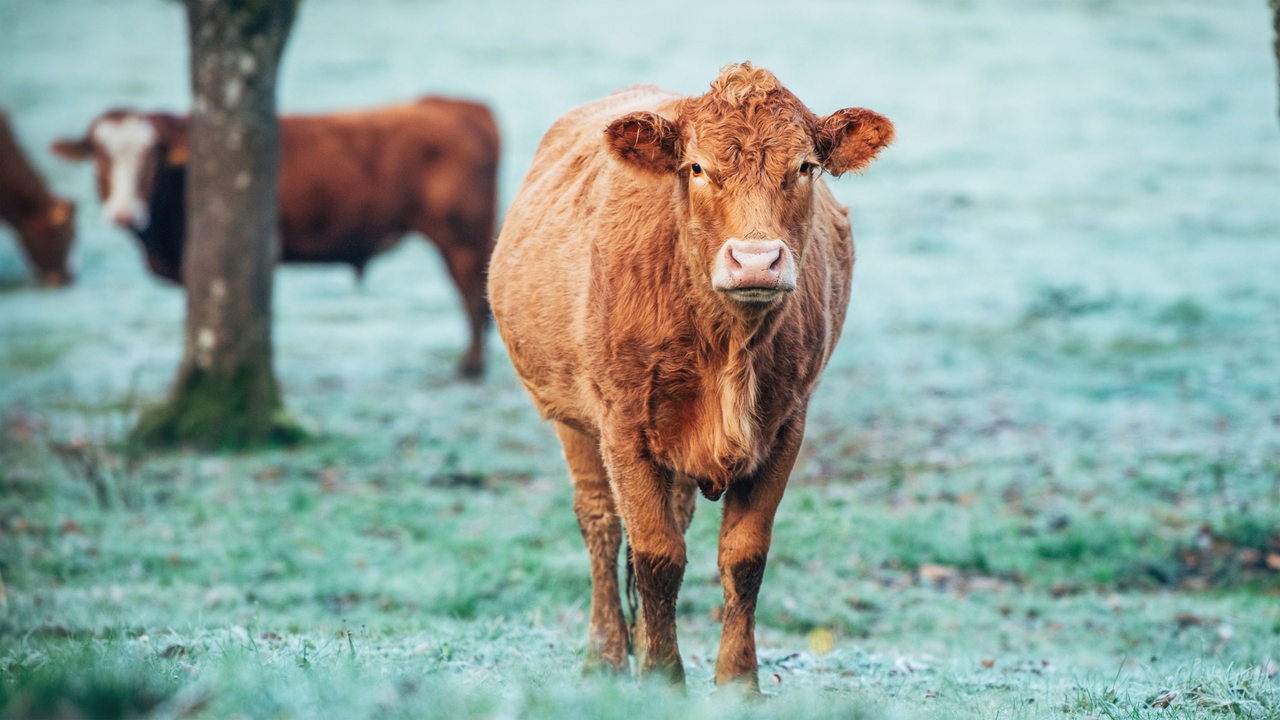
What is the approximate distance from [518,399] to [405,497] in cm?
401

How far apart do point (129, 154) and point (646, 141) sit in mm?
10997

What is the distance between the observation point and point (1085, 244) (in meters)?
19.7

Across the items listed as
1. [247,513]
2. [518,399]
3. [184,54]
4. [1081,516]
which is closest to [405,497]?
[247,513]

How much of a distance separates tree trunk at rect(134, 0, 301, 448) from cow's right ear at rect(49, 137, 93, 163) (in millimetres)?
3733

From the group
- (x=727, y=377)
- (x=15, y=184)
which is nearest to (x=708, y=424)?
(x=727, y=377)

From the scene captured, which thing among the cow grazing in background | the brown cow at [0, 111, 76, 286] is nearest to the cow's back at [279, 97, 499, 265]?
the cow grazing in background

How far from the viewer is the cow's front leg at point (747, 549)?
4.88 metres

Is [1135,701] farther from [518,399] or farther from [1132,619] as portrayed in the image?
[518,399]

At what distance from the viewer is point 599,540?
5.97m

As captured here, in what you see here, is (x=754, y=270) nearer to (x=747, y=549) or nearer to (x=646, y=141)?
(x=646, y=141)

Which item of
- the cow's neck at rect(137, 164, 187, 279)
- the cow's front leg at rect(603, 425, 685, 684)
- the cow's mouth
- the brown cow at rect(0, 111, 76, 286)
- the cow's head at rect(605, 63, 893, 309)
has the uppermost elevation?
the cow's head at rect(605, 63, 893, 309)

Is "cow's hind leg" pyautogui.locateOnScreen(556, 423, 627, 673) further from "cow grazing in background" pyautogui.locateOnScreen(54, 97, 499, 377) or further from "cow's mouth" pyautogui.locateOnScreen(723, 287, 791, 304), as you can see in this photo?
"cow grazing in background" pyautogui.locateOnScreen(54, 97, 499, 377)

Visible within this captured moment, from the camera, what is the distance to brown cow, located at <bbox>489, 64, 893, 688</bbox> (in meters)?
4.36

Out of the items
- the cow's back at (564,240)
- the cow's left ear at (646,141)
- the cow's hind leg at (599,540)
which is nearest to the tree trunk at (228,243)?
the cow's back at (564,240)
